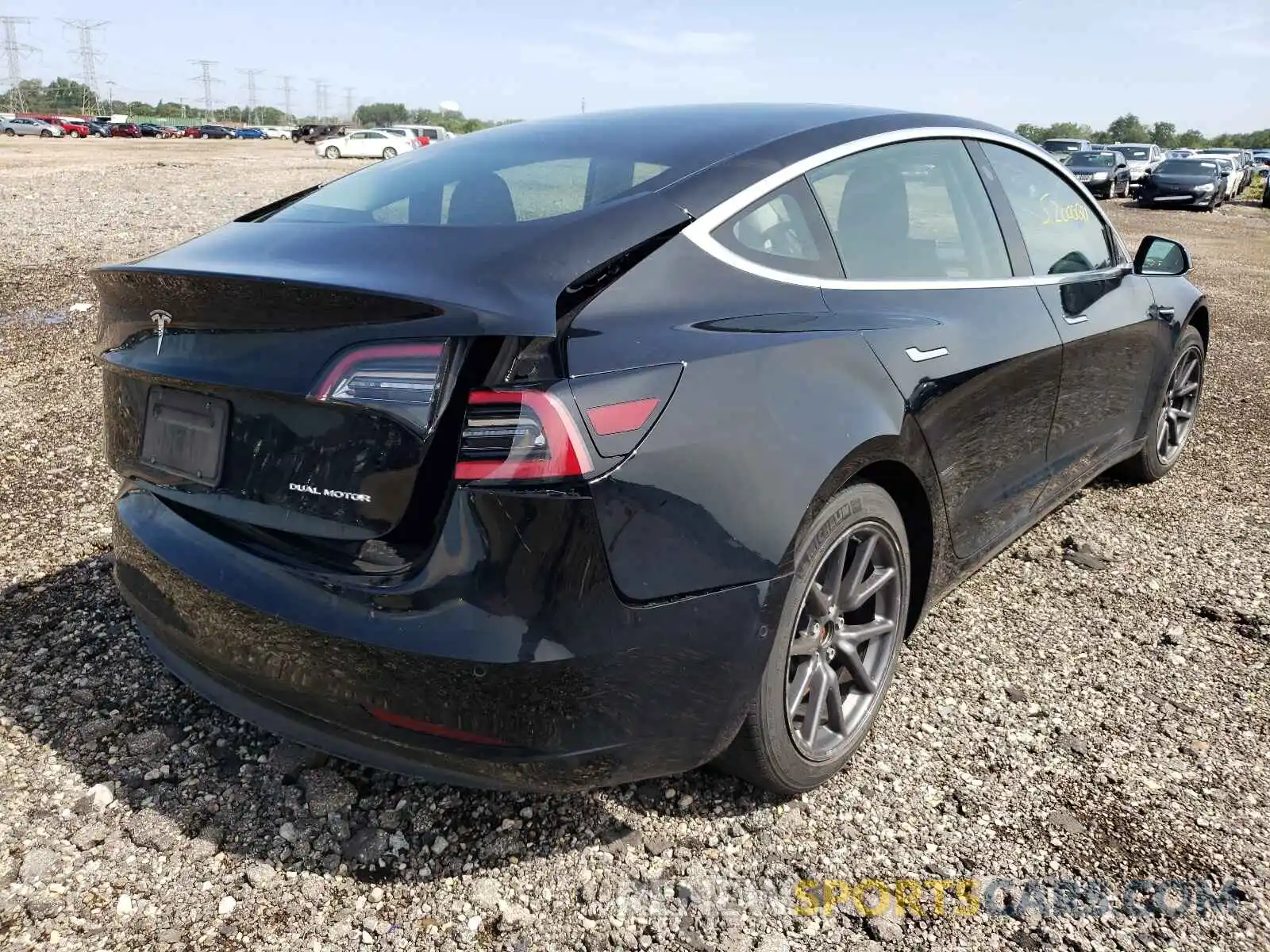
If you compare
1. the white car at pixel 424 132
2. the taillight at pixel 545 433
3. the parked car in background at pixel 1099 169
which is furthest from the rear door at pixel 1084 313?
the white car at pixel 424 132

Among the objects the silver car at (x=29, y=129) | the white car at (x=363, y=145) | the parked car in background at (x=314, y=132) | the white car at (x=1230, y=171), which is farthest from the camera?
the silver car at (x=29, y=129)

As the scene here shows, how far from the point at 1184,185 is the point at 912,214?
92.8 ft

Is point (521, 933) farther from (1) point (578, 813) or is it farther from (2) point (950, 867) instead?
(2) point (950, 867)

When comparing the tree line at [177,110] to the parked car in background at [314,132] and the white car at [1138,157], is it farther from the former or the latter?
the white car at [1138,157]

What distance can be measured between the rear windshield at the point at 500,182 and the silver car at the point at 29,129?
74.2 m

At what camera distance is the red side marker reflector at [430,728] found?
184 centimetres

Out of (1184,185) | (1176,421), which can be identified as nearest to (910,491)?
(1176,421)

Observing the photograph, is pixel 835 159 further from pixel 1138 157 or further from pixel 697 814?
pixel 1138 157

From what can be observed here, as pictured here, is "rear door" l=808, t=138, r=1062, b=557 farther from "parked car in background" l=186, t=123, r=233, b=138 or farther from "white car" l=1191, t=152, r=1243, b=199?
"parked car in background" l=186, t=123, r=233, b=138

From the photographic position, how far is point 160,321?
7.06ft

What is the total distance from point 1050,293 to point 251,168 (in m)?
27.4

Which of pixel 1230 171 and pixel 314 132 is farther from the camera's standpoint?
pixel 314 132

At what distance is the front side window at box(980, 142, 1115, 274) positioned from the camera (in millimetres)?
3292

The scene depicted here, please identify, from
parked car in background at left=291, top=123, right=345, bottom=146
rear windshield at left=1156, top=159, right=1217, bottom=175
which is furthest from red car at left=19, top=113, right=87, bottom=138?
rear windshield at left=1156, top=159, right=1217, bottom=175
